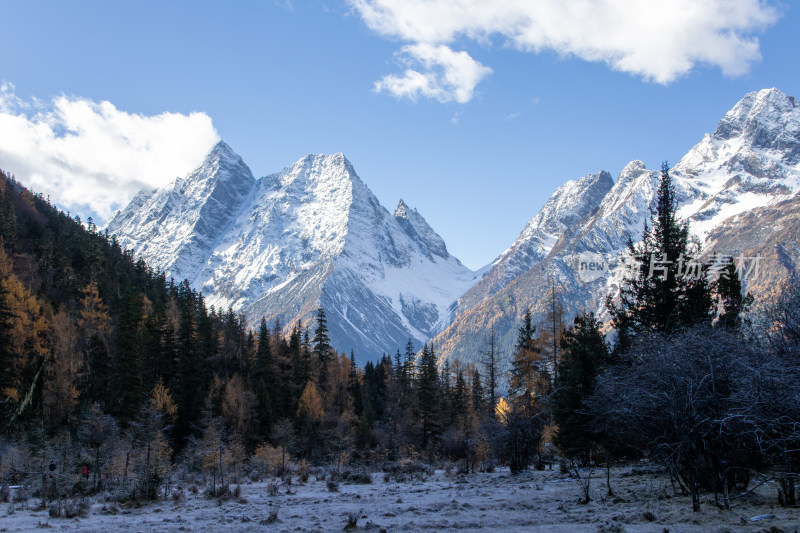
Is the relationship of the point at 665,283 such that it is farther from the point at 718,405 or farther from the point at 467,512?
the point at 467,512

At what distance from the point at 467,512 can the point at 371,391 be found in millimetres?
75921

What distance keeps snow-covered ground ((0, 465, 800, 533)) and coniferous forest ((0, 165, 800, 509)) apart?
0.82 m

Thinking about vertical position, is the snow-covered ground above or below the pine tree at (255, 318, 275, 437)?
below

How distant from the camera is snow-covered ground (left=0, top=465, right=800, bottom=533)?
12.8m

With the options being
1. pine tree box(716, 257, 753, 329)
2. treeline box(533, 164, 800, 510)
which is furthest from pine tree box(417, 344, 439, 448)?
Answer: treeline box(533, 164, 800, 510)

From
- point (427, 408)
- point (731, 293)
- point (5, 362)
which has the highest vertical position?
point (731, 293)

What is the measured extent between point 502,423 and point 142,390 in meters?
42.0

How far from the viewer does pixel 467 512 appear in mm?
17844

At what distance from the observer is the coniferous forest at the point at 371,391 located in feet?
42.7

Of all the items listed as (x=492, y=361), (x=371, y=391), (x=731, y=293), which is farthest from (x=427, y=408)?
(x=731, y=293)

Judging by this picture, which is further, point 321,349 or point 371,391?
point 371,391

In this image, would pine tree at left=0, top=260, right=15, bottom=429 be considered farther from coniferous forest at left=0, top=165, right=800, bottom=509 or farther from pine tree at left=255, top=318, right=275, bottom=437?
pine tree at left=255, top=318, right=275, bottom=437

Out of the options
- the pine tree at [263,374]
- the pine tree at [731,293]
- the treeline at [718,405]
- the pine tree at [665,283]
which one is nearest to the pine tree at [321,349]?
the pine tree at [263,374]

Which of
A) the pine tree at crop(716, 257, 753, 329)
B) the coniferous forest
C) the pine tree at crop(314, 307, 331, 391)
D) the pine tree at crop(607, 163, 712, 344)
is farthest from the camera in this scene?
the pine tree at crop(314, 307, 331, 391)
